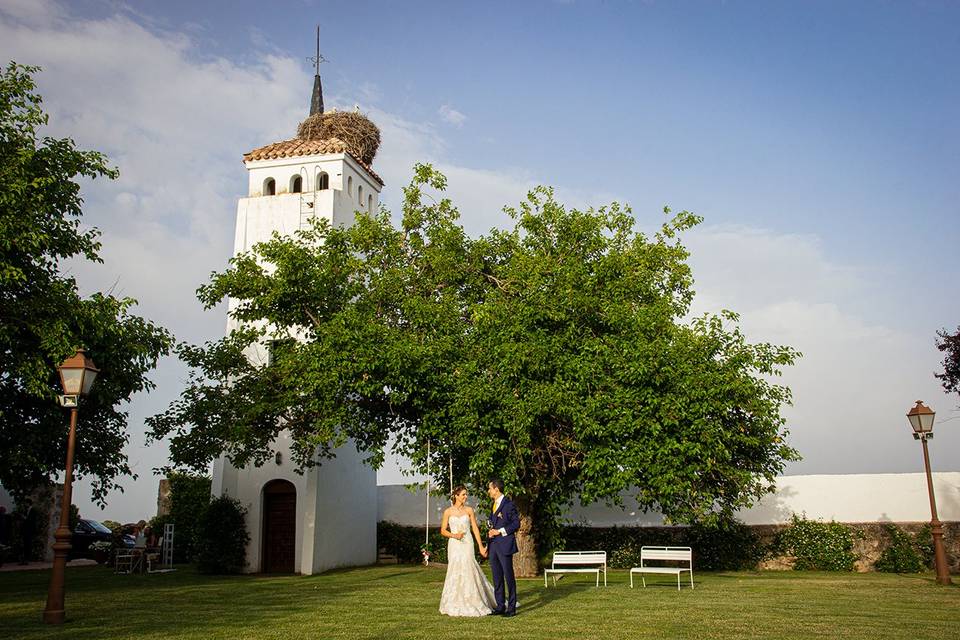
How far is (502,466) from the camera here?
18812 mm

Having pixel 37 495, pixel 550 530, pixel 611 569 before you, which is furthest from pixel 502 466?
pixel 37 495

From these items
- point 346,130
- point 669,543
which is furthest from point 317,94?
point 669,543

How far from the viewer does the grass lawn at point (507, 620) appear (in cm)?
1005

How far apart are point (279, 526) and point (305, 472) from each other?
6.39ft

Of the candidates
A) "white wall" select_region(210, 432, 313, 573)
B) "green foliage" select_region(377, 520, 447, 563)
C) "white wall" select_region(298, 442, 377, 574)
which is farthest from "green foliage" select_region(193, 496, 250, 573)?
"green foliage" select_region(377, 520, 447, 563)

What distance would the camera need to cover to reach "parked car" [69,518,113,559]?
32.0 m

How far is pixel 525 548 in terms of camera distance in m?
20.7

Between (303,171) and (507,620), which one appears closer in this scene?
(507,620)

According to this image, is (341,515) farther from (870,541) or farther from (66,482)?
(870,541)

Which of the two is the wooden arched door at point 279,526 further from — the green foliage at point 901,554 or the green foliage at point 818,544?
the green foliage at point 901,554

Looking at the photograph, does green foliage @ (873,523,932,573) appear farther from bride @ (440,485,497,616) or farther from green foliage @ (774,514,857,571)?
bride @ (440,485,497,616)

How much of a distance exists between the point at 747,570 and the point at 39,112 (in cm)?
2189

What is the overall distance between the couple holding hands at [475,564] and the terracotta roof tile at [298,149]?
1755 centimetres

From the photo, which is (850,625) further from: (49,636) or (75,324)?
(75,324)
